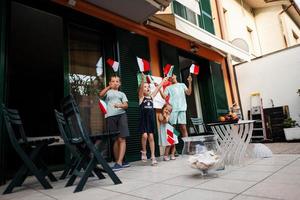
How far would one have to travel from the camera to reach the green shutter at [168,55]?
5467 millimetres

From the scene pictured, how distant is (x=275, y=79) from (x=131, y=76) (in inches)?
203

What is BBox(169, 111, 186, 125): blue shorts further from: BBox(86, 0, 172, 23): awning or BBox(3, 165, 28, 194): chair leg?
BBox(3, 165, 28, 194): chair leg

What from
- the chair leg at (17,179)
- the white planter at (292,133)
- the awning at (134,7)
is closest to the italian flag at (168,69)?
the awning at (134,7)

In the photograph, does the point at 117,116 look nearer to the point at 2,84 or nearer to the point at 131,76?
the point at 131,76

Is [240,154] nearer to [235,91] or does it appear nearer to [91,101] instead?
[91,101]

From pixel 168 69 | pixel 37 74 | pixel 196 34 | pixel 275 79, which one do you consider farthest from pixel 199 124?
pixel 37 74

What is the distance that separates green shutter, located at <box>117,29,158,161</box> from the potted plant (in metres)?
4.34

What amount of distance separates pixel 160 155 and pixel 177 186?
283cm

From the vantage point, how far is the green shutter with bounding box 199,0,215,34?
24.2ft

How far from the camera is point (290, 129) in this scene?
6090 mm

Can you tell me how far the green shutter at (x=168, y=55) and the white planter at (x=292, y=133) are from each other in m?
3.41

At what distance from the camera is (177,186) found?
→ 203 cm

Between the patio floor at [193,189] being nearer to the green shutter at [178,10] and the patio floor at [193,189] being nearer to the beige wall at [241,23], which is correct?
the green shutter at [178,10]

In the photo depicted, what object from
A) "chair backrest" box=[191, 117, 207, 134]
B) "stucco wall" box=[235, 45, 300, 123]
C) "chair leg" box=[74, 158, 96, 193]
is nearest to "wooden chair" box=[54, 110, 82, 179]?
"chair leg" box=[74, 158, 96, 193]
